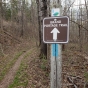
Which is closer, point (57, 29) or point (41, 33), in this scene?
point (57, 29)

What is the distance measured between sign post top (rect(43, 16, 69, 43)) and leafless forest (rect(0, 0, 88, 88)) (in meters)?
3.91

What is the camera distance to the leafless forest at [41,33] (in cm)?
827

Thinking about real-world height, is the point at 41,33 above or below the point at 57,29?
below

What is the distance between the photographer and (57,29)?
2.38m

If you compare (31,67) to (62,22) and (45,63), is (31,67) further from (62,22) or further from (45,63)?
(62,22)

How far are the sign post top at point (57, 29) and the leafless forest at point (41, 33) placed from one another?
391 cm

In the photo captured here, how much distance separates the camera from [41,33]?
898 centimetres

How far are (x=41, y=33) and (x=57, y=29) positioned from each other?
21.8 ft

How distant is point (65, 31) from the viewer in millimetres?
2355

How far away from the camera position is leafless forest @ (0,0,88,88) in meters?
8.27

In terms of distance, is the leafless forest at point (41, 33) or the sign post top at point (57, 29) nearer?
the sign post top at point (57, 29)

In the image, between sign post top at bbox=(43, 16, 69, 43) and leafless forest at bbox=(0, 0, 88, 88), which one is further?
leafless forest at bbox=(0, 0, 88, 88)

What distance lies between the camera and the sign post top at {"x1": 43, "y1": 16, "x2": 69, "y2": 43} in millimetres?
2359

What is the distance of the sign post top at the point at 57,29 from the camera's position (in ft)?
7.74
